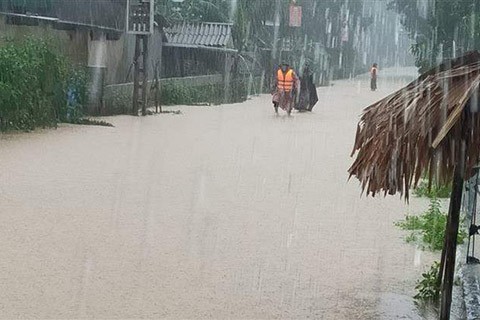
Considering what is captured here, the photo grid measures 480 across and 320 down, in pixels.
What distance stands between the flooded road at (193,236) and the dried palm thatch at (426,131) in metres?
1.27

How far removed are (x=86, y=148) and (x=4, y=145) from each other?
121cm

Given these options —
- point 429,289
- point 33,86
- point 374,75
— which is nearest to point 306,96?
point 33,86

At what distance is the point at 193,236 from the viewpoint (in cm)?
731

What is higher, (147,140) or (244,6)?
(244,6)

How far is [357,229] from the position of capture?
795cm

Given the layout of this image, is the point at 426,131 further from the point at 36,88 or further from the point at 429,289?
the point at 36,88

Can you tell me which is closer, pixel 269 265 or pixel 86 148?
pixel 269 265

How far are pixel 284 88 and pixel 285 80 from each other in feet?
0.68

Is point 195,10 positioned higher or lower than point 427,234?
higher

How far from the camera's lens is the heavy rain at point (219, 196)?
179 inches

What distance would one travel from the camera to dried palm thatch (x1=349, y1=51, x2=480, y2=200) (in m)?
4.05

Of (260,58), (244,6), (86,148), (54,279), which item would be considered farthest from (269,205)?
(260,58)

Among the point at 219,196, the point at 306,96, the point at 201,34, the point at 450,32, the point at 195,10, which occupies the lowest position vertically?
the point at 219,196

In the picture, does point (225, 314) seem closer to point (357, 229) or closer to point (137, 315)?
point (137, 315)
